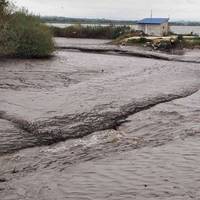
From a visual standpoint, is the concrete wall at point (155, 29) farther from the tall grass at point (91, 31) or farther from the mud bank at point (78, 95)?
the mud bank at point (78, 95)

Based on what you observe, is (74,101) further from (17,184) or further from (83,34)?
(83,34)

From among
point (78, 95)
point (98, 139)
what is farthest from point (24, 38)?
point (98, 139)

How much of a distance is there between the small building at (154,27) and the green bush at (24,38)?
3973 centimetres

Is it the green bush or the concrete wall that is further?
the concrete wall

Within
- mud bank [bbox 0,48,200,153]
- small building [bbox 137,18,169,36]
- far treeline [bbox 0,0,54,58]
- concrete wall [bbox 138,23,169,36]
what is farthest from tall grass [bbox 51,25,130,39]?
mud bank [bbox 0,48,200,153]

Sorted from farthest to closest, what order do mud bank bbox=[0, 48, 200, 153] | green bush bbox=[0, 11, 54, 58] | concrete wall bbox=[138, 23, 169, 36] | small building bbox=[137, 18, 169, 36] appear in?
small building bbox=[137, 18, 169, 36], concrete wall bbox=[138, 23, 169, 36], green bush bbox=[0, 11, 54, 58], mud bank bbox=[0, 48, 200, 153]

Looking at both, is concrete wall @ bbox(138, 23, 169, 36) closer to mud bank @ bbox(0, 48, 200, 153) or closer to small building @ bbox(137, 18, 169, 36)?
small building @ bbox(137, 18, 169, 36)

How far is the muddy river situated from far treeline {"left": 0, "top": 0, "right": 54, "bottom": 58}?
9.95m

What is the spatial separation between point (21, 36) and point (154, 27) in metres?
43.6

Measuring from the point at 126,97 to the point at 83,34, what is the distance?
62.3 metres

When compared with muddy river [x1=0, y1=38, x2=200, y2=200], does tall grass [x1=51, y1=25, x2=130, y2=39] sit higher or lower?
higher

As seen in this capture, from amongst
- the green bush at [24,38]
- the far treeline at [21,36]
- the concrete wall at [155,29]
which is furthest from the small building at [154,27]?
the green bush at [24,38]

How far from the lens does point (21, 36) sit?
36312mm

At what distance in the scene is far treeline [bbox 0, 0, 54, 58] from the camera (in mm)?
34812
